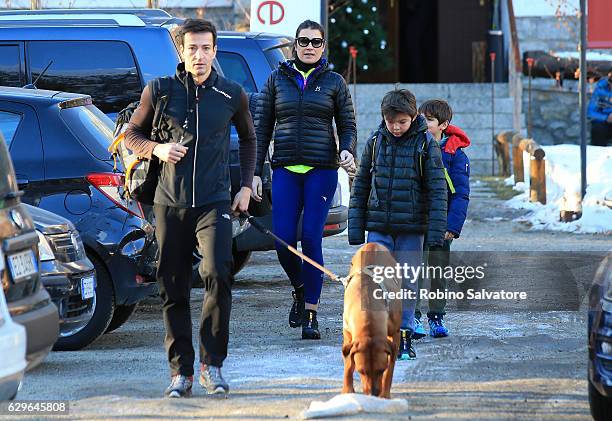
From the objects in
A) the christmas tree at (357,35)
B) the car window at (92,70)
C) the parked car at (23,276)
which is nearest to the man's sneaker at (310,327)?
the car window at (92,70)

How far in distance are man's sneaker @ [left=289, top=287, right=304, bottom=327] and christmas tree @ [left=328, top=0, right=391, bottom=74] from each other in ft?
51.6

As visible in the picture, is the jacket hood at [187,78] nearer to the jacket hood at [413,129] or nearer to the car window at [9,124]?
the jacket hood at [413,129]

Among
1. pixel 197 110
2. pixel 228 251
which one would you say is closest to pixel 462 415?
pixel 228 251

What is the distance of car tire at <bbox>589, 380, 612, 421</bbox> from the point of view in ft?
22.1

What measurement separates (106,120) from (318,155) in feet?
4.51

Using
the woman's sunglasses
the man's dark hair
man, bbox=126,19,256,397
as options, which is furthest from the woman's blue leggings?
the man's dark hair

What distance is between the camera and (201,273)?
7.59 m

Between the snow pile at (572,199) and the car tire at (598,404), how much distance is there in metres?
8.36

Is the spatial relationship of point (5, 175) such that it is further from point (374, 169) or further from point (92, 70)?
point (92, 70)

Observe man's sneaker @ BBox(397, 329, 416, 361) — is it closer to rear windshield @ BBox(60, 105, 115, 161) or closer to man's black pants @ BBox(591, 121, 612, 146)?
rear windshield @ BBox(60, 105, 115, 161)

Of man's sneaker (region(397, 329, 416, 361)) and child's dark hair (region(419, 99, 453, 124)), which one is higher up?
child's dark hair (region(419, 99, 453, 124))

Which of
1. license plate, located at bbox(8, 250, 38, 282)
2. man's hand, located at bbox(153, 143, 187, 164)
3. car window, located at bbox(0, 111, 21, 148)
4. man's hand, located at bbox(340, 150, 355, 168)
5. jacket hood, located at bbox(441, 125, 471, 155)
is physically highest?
car window, located at bbox(0, 111, 21, 148)

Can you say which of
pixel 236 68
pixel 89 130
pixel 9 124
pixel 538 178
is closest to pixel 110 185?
pixel 89 130

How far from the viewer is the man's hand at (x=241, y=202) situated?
306 inches
